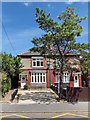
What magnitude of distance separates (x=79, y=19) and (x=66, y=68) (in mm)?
5316

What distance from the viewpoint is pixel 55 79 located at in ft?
85.1

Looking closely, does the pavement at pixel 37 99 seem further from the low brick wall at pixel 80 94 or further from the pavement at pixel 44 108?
the pavement at pixel 44 108

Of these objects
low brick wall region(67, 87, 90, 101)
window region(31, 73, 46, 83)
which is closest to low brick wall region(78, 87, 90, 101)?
low brick wall region(67, 87, 90, 101)

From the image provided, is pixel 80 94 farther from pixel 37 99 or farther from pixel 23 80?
pixel 23 80

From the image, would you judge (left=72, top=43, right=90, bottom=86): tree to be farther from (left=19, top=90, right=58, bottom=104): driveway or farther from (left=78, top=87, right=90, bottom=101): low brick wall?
(left=19, top=90, right=58, bottom=104): driveway

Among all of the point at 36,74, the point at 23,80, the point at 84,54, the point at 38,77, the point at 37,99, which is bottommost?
the point at 37,99

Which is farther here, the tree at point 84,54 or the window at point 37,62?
the window at point 37,62

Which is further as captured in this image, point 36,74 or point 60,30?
point 36,74

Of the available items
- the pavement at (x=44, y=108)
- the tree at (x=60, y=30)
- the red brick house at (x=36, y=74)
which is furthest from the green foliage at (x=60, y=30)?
the red brick house at (x=36, y=74)

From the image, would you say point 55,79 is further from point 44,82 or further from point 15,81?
point 15,81

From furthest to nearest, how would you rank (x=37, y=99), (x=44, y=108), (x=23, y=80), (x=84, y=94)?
(x=23, y=80) → (x=37, y=99) → (x=84, y=94) → (x=44, y=108)

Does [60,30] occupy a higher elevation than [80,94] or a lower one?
higher

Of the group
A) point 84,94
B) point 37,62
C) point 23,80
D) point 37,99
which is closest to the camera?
point 84,94

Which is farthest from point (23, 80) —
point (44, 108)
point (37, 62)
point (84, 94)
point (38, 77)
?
point (44, 108)
